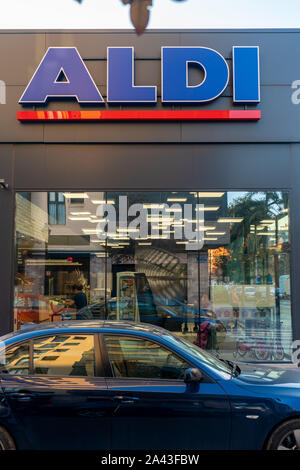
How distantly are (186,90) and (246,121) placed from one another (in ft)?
5.33

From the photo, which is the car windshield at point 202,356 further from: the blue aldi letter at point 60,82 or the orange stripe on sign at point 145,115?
the blue aldi letter at point 60,82

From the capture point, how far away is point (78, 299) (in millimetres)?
9891

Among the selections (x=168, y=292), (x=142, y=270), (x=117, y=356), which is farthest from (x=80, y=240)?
(x=117, y=356)

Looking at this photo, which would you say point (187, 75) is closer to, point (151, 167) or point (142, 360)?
point (151, 167)

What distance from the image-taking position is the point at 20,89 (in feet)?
32.3

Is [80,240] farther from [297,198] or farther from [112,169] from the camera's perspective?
[297,198]

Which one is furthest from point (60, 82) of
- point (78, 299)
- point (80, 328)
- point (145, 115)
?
point (80, 328)

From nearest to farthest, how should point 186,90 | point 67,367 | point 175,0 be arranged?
point 175,0
point 67,367
point 186,90

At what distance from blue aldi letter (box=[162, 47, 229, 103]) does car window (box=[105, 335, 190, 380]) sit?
704cm

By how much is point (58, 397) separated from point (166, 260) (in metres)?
6.76

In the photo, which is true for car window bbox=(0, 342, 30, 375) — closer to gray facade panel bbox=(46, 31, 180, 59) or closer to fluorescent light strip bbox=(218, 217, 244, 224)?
fluorescent light strip bbox=(218, 217, 244, 224)

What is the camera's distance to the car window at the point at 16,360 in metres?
3.84

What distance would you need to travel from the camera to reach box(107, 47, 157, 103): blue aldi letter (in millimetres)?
9664

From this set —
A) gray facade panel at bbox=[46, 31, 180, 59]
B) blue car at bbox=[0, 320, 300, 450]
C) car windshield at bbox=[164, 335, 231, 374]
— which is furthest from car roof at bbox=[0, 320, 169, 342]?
gray facade panel at bbox=[46, 31, 180, 59]
